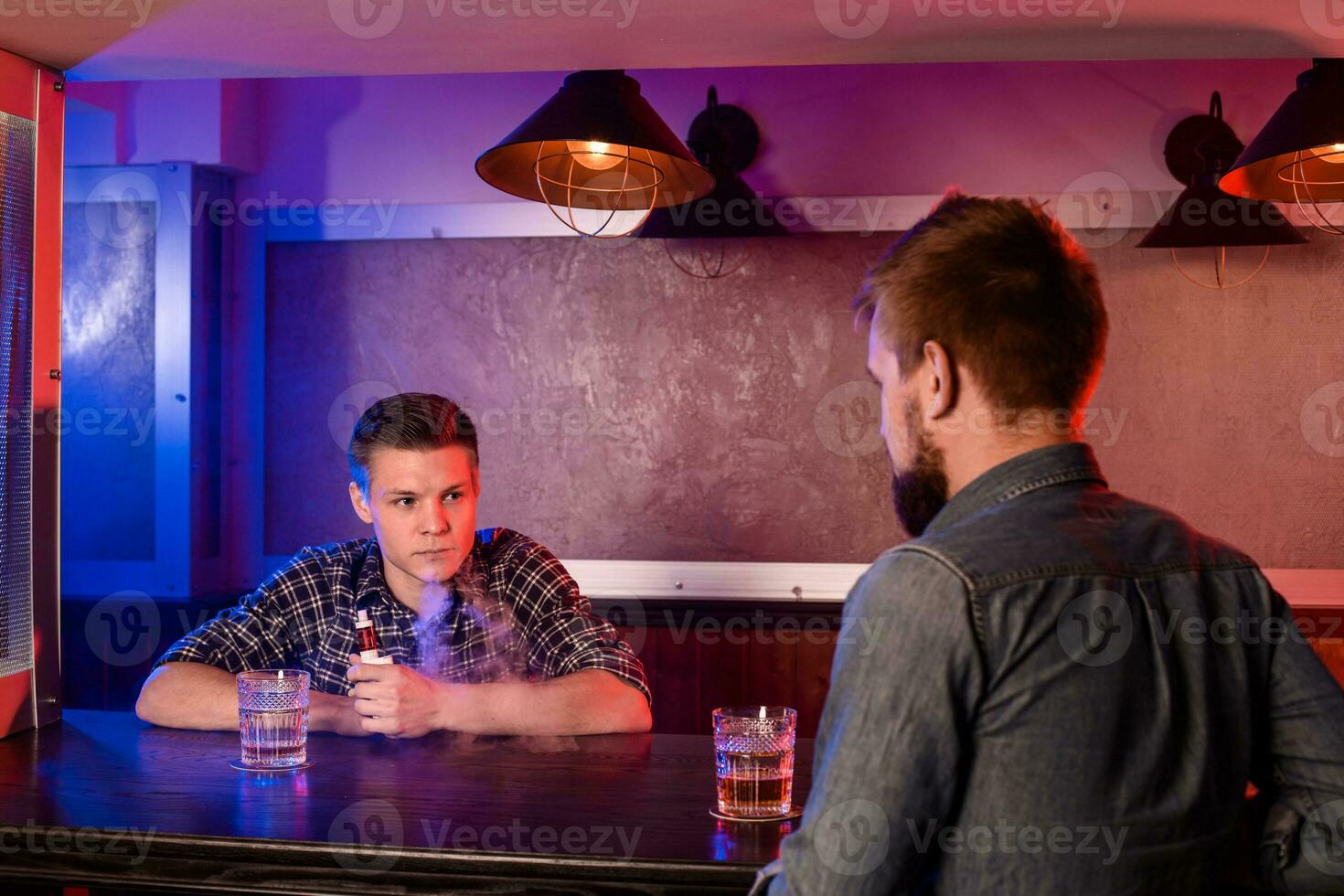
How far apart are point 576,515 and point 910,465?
272 cm

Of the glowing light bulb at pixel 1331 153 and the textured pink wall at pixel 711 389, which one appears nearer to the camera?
the glowing light bulb at pixel 1331 153

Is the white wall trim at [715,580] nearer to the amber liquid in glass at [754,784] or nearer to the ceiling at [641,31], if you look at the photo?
the ceiling at [641,31]

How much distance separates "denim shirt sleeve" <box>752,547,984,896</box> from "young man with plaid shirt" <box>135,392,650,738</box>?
1.11 m

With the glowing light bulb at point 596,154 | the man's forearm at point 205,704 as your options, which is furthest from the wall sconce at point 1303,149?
the man's forearm at point 205,704

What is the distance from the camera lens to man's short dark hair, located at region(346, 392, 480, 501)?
2305mm

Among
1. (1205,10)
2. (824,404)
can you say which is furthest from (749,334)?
(1205,10)

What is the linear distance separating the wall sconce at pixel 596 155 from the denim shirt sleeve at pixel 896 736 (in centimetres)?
125

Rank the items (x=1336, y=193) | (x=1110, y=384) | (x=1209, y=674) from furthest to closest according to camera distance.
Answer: (x=1110, y=384) < (x=1336, y=193) < (x=1209, y=674)

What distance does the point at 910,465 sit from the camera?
1.17 metres

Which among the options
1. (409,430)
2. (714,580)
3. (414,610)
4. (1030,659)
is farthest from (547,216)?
(1030,659)

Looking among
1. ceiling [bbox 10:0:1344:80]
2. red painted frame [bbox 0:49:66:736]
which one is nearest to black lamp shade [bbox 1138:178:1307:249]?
ceiling [bbox 10:0:1344:80]

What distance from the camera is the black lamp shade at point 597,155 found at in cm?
204

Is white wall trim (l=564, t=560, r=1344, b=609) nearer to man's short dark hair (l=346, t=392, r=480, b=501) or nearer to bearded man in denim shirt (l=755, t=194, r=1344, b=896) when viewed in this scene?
man's short dark hair (l=346, t=392, r=480, b=501)

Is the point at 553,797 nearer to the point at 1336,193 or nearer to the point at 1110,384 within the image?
the point at 1336,193
